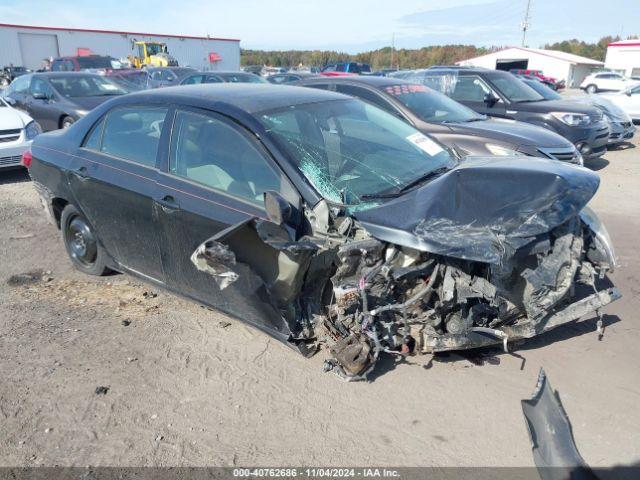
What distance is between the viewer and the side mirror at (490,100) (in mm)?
9141

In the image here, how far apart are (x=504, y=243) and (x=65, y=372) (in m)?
2.90

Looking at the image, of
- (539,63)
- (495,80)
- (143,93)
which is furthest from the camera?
(539,63)

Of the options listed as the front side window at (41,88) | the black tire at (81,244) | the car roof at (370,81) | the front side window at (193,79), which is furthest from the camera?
the front side window at (193,79)

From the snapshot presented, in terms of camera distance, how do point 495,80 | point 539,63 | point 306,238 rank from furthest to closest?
point 539,63
point 495,80
point 306,238

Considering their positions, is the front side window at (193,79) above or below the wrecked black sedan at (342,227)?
above

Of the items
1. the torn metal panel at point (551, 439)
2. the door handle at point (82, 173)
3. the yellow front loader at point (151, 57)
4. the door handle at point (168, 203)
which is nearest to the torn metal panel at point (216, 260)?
the door handle at point (168, 203)

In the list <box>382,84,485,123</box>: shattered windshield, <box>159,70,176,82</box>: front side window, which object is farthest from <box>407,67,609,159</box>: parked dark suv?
<box>159,70,176,82</box>: front side window

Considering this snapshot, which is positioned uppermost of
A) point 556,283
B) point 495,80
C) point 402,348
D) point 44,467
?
point 495,80

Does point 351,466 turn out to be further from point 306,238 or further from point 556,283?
point 556,283

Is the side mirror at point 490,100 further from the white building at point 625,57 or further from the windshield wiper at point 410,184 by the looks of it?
the white building at point 625,57

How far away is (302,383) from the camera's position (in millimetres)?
3215

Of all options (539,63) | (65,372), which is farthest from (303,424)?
(539,63)

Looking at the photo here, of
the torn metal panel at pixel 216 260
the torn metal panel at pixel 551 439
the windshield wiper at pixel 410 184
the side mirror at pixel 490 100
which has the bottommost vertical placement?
the torn metal panel at pixel 551 439

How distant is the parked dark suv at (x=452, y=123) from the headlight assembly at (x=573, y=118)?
215 centimetres
